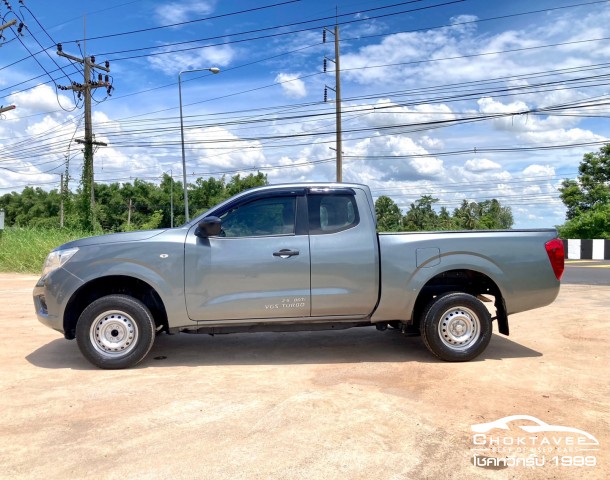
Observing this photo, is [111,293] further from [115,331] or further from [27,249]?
[27,249]

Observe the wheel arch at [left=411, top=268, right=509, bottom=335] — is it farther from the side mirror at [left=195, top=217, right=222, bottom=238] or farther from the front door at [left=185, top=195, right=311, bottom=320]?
the side mirror at [left=195, top=217, right=222, bottom=238]

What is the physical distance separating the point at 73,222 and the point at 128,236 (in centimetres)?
2065

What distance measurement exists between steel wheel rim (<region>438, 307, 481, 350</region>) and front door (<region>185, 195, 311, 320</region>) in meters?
1.48

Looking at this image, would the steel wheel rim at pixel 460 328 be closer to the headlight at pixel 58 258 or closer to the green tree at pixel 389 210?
the headlight at pixel 58 258

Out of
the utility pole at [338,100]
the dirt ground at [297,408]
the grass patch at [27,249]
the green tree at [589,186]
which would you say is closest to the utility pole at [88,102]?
the grass patch at [27,249]

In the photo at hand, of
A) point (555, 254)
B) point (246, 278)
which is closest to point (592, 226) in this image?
point (555, 254)

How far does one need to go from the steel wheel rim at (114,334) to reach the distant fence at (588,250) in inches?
862

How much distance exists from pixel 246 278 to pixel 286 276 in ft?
1.33

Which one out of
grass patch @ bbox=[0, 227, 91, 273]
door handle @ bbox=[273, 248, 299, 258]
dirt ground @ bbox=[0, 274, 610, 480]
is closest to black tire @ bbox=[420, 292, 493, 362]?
dirt ground @ bbox=[0, 274, 610, 480]

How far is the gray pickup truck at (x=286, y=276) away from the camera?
16.8 ft

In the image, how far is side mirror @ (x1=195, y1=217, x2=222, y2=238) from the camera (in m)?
5.04

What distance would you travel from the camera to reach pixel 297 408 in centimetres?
405

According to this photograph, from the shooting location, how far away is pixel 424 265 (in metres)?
5.30

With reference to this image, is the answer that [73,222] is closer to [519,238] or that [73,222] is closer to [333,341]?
[333,341]
